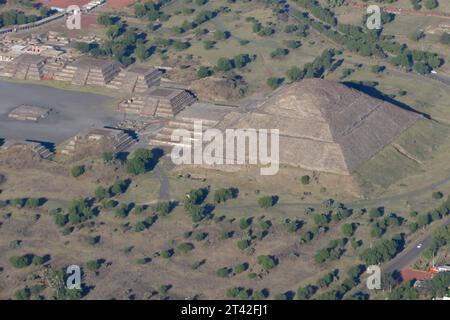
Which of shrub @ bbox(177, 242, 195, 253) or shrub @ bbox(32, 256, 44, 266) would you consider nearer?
shrub @ bbox(32, 256, 44, 266)

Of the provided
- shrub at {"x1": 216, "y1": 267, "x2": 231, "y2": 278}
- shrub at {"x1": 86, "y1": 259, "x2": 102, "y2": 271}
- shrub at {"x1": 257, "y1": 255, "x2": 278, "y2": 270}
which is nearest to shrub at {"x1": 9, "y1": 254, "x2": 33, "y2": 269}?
shrub at {"x1": 86, "y1": 259, "x2": 102, "y2": 271}

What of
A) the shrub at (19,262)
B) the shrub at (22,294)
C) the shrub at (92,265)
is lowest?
the shrub at (19,262)

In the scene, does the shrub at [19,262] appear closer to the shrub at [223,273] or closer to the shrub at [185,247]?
the shrub at [185,247]

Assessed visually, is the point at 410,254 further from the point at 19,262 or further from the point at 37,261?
the point at 19,262

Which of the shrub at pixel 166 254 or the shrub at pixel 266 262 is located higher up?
the shrub at pixel 266 262

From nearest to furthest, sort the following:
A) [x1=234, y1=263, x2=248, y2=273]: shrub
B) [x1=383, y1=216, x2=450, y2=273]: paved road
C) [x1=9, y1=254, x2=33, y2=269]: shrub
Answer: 1. [x1=234, y1=263, x2=248, y2=273]: shrub
2. [x1=383, y1=216, x2=450, y2=273]: paved road
3. [x1=9, y1=254, x2=33, y2=269]: shrub

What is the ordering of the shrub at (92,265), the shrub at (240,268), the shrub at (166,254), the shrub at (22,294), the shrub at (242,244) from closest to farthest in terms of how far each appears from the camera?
the shrub at (22,294) < the shrub at (240,268) < the shrub at (92,265) < the shrub at (166,254) < the shrub at (242,244)

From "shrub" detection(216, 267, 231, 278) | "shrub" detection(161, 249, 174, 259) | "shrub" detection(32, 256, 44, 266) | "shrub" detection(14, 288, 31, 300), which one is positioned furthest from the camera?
"shrub" detection(161, 249, 174, 259)

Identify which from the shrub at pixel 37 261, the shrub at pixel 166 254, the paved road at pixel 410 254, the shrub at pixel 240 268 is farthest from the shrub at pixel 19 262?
the paved road at pixel 410 254

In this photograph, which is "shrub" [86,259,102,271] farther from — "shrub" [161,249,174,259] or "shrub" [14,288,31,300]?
"shrub" [14,288,31,300]

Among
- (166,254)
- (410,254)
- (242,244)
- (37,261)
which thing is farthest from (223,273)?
(410,254)

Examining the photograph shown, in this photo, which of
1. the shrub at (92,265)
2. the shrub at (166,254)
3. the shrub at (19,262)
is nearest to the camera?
the shrub at (92,265)
